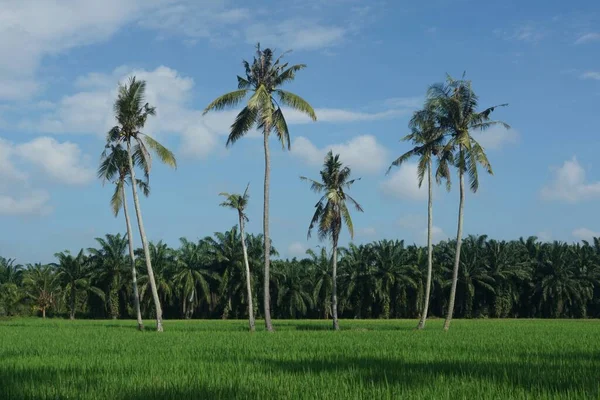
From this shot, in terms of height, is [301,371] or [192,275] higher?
[192,275]

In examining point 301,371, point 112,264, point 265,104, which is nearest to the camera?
point 301,371

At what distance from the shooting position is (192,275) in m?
65.8

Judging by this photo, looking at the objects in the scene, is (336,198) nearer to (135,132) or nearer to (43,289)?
(135,132)

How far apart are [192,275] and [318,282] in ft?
42.5

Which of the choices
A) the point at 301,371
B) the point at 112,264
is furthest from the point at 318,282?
the point at 301,371

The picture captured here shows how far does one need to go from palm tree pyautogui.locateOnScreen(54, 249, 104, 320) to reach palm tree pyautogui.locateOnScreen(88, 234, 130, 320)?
4.27 feet

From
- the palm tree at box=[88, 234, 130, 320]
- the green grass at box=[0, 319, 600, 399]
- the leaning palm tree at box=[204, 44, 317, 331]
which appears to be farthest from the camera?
the palm tree at box=[88, 234, 130, 320]

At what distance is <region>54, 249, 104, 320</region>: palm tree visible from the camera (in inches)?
2576

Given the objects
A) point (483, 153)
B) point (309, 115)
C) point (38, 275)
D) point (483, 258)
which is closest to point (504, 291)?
point (483, 258)

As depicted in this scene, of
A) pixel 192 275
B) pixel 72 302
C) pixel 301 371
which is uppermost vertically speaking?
pixel 192 275

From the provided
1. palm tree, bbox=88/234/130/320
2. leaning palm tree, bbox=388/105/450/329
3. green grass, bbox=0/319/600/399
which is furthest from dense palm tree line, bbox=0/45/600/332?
green grass, bbox=0/319/600/399

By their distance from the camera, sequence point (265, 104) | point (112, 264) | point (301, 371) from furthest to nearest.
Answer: point (112, 264), point (265, 104), point (301, 371)

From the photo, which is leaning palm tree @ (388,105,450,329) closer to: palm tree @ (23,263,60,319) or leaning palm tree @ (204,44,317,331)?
leaning palm tree @ (204,44,317,331)

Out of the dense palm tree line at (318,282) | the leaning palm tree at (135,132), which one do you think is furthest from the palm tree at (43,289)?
the leaning palm tree at (135,132)
